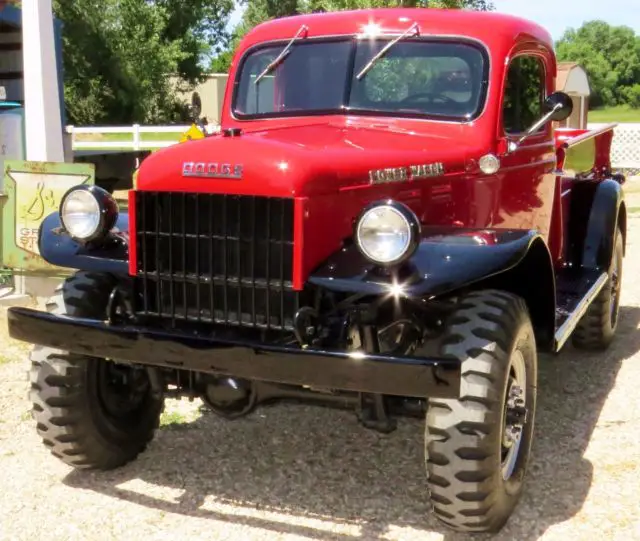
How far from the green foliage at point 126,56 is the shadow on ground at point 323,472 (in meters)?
23.9

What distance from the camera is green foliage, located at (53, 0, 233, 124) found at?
1075 inches

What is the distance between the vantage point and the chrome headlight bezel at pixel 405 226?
2.92 m

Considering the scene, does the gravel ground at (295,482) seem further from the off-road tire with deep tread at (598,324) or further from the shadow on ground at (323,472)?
the off-road tire with deep tread at (598,324)

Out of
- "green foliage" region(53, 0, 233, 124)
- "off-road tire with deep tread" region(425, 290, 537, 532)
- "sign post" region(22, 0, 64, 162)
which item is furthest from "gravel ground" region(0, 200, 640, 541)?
"green foliage" region(53, 0, 233, 124)

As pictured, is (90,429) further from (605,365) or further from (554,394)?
(605,365)

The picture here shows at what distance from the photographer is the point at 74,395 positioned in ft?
11.9

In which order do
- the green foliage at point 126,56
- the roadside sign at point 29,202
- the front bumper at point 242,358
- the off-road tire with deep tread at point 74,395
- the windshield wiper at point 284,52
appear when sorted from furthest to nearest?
the green foliage at point 126,56 < the roadside sign at point 29,202 < the windshield wiper at point 284,52 < the off-road tire with deep tread at point 74,395 < the front bumper at point 242,358

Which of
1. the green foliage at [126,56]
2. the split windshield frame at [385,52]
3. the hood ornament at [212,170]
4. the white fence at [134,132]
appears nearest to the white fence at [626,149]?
the white fence at [134,132]

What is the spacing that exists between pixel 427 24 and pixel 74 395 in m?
2.41

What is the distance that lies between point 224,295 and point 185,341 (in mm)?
245

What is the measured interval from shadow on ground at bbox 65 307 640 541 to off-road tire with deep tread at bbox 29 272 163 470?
18 centimetres

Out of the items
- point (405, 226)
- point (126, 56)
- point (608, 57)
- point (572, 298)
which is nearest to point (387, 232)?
point (405, 226)

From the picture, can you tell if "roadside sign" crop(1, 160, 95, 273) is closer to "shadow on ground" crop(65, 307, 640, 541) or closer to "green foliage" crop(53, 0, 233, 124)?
"shadow on ground" crop(65, 307, 640, 541)

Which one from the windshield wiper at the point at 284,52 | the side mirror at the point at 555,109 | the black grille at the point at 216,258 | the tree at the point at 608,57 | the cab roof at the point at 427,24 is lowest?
the tree at the point at 608,57
